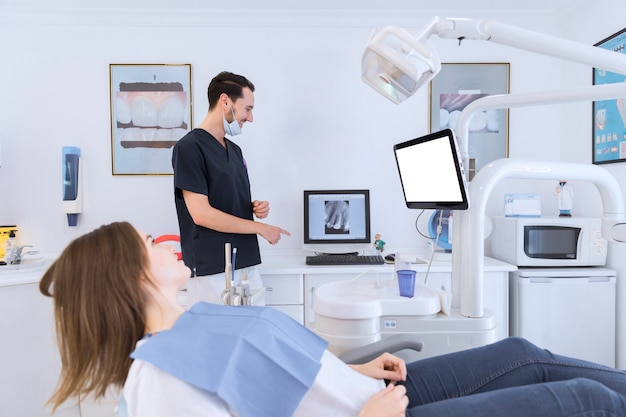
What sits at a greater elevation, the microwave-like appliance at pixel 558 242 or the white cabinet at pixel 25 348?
the microwave-like appliance at pixel 558 242

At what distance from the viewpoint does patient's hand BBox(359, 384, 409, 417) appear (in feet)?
3.25

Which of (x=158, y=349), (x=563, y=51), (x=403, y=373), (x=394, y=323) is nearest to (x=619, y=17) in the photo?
(x=563, y=51)

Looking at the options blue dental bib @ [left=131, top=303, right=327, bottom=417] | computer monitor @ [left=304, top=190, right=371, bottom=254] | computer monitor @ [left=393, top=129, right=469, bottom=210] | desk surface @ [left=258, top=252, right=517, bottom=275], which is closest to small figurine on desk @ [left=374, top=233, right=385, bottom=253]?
computer monitor @ [left=304, top=190, right=371, bottom=254]

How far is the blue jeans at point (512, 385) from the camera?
3.39ft

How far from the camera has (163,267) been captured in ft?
3.54

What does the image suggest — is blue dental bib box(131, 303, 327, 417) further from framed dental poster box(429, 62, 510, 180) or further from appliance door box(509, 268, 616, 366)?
framed dental poster box(429, 62, 510, 180)

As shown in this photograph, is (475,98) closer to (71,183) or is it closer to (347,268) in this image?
(347,268)

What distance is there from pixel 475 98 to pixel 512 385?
6.84 ft

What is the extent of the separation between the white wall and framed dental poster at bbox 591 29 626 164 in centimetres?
37

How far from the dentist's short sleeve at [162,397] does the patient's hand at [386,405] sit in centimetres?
32

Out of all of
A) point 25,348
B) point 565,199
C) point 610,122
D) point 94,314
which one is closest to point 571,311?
point 565,199

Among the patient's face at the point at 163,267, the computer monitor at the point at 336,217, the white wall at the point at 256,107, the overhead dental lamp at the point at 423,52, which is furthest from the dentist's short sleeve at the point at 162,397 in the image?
the white wall at the point at 256,107

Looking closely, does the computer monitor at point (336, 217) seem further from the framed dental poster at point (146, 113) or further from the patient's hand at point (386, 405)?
the patient's hand at point (386, 405)

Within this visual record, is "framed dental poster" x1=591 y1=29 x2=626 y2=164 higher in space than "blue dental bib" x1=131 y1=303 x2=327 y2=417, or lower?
higher
